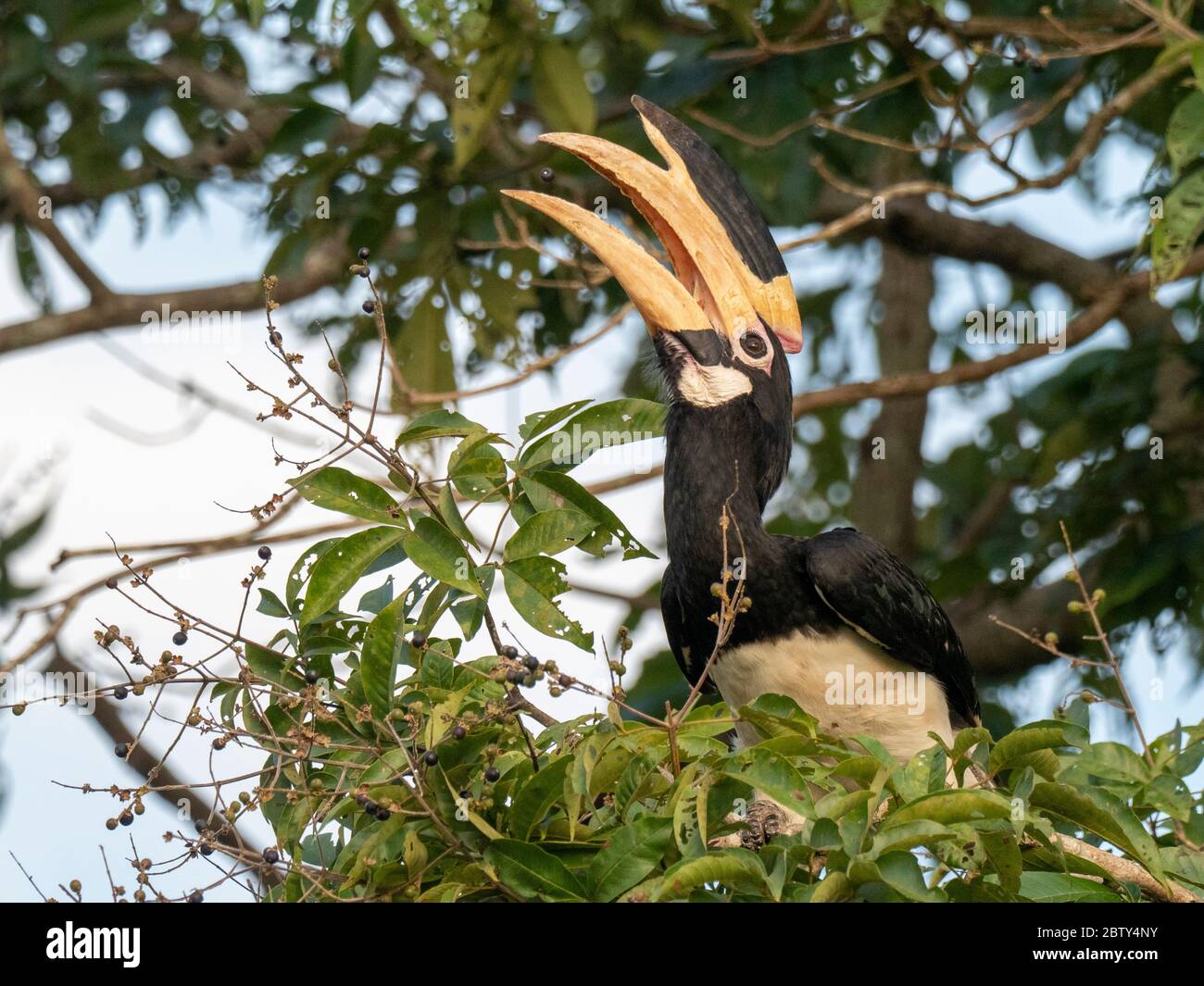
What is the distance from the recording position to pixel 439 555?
2715 mm

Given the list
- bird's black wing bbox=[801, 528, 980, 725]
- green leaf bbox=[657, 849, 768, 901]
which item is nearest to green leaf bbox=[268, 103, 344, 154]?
bird's black wing bbox=[801, 528, 980, 725]

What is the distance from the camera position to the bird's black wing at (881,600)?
11.8ft

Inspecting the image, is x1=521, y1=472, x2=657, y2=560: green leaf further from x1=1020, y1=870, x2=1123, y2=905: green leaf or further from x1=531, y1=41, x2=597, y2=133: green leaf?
x1=531, y1=41, x2=597, y2=133: green leaf

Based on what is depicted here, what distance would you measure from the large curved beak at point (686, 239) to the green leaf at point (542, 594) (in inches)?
38.5

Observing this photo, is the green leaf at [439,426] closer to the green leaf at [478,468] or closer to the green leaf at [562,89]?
the green leaf at [478,468]

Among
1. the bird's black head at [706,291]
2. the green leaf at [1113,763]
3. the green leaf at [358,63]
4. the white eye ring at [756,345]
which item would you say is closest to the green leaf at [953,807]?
the green leaf at [1113,763]

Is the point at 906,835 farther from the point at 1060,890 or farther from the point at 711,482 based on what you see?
the point at 711,482

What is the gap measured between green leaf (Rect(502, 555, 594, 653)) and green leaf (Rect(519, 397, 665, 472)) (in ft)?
0.59

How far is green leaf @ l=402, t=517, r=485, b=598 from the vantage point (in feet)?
8.73

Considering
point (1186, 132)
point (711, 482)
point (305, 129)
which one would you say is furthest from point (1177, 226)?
point (305, 129)

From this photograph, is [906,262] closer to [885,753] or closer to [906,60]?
[906,60]

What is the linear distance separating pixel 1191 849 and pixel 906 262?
510 cm

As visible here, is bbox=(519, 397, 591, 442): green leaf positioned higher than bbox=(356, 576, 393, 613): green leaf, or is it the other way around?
bbox=(519, 397, 591, 442): green leaf
